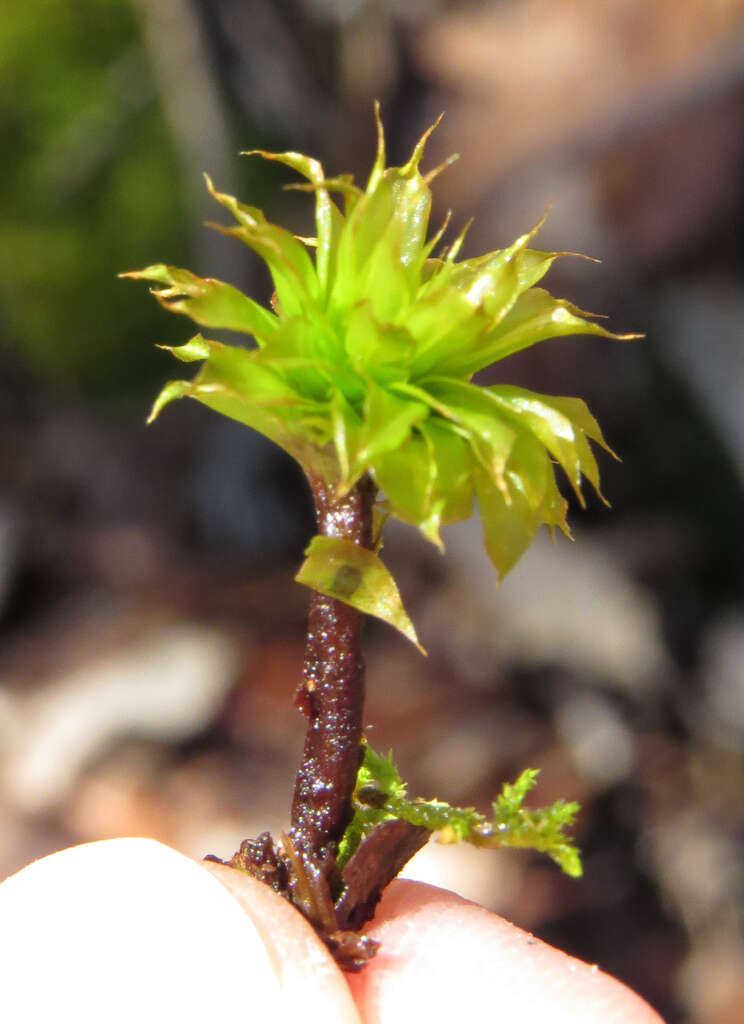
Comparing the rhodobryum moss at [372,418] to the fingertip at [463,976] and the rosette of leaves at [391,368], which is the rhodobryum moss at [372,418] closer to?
the rosette of leaves at [391,368]

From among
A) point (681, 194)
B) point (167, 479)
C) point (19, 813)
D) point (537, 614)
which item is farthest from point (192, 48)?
point (19, 813)

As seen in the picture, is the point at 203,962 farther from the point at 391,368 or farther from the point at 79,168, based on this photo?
the point at 79,168

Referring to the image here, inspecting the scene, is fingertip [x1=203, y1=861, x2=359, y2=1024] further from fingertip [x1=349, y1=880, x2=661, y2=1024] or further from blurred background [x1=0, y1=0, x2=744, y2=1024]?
blurred background [x1=0, y1=0, x2=744, y2=1024]

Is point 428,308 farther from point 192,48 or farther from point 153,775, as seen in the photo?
point 192,48

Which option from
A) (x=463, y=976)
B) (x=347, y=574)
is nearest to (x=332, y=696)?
(x=347, y=574)

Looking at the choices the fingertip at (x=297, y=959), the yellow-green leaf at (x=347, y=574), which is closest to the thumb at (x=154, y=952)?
the fingertip at (x=297, y=959)
